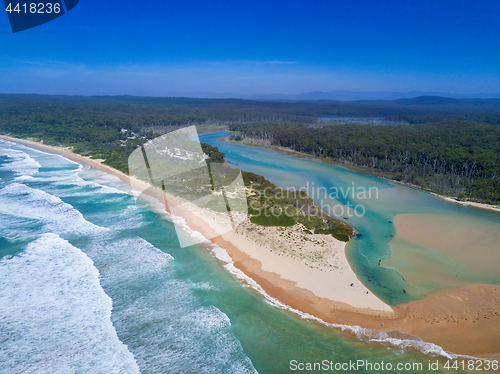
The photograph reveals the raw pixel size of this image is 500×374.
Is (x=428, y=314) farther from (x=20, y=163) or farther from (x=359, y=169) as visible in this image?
(x=20, y=163)

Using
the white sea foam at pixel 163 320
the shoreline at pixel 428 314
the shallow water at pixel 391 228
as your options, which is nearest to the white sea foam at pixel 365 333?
the shoreline at pixel 428 314

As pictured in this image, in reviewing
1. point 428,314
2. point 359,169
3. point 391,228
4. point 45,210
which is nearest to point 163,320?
point 428,314

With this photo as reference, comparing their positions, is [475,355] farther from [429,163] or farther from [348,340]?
[429,163]

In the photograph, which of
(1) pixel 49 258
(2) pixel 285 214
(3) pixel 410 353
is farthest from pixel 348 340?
(1) pixel 49 258

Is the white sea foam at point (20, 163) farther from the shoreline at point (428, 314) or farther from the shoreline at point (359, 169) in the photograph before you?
the shoreline at point (359, 169)

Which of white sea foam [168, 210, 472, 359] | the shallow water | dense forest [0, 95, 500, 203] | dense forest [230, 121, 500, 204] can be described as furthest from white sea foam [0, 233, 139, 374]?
dense forest [230, 121, 500, 204]

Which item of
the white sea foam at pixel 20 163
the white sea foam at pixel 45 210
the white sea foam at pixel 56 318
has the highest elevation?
the white sea foam at pixel 20 163
